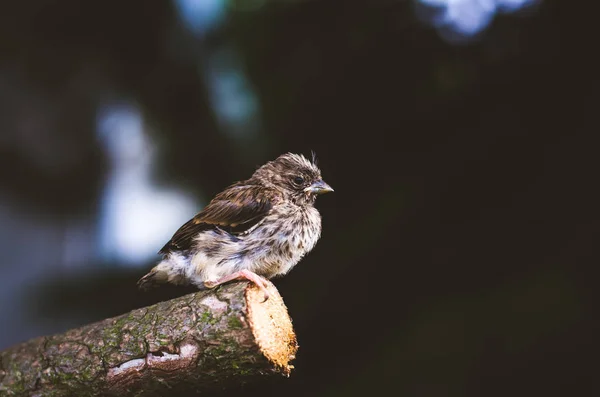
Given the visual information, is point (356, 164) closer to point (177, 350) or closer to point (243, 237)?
point (243, 237)

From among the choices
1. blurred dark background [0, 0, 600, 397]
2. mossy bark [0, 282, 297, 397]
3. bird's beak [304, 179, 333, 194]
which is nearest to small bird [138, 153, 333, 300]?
bird's beak [304, 179, 333, 194]

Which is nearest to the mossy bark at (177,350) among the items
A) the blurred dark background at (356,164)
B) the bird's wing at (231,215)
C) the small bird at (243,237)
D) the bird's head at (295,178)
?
the small bird at (243,237)

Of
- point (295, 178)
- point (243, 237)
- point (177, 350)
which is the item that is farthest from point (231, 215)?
point (177, 350)

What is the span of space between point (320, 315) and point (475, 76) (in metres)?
1.98

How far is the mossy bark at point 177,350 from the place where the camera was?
2.02m

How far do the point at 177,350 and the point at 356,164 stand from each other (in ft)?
7.53

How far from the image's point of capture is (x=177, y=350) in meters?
2.07

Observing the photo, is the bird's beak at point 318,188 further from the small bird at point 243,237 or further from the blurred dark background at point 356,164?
the blurred dark background at point 356,164

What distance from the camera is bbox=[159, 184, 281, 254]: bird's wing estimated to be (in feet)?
8.63

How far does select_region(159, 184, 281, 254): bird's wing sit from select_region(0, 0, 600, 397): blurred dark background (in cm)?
127

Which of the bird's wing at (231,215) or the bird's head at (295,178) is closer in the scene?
the bird's wing at (231,215)

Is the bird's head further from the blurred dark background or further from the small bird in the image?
the blurred dark background

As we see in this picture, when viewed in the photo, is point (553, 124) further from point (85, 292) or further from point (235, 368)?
point (85, 292)

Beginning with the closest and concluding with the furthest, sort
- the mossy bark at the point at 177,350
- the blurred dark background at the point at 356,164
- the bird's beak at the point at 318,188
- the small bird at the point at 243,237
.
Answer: the mossy bark at the point at 177,350, the small bird at the point at 243,237, the bird's beak at the point at 318,188, the blurred dark background at the point at 356,164
